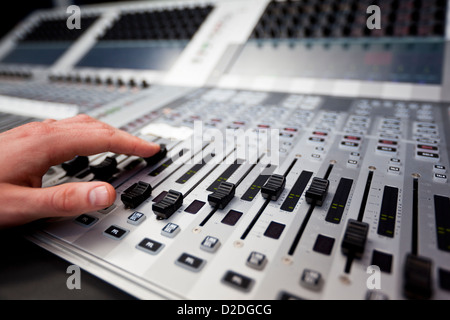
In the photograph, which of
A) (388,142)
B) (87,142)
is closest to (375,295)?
(388,142)

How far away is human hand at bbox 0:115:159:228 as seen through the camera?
810 mm

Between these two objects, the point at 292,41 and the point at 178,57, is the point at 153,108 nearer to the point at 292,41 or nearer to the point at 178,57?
the point at 178,57

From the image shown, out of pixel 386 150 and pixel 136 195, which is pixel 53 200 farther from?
pixel 386 150

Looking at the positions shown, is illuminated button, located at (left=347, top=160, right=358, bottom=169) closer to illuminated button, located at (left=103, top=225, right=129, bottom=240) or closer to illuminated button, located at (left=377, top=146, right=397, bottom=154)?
illuminated button, located at (left=377, top=146, right=397, bottom=154)

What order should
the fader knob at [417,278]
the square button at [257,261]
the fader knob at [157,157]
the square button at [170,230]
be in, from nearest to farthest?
1. the fader knob at [417,278]
2. the square button at [257,261]
3. the square button at [170,230]
4. the fader knob at [157,157]

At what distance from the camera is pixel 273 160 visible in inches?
→ 46.3

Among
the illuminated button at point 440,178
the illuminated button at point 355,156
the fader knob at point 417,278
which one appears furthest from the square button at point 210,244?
the illuminated button at point 440,178

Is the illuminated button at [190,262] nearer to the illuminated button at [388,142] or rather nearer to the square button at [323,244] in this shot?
the square button at [323,244]

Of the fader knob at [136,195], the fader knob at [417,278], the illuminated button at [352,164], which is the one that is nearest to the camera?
the fader knob at [417,278]

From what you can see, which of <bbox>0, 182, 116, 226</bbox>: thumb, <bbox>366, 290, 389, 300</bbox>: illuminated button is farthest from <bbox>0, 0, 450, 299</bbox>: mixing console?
<bbox>0, 182, 116, 226</bbox>: thumb

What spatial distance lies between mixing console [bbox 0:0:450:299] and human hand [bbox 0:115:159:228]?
0.09m

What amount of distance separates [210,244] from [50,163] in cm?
66

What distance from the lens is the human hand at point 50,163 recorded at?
31.9 inches

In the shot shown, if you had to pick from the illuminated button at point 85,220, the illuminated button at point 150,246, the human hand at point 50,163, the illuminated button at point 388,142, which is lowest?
the illuminated button at point 150,246
